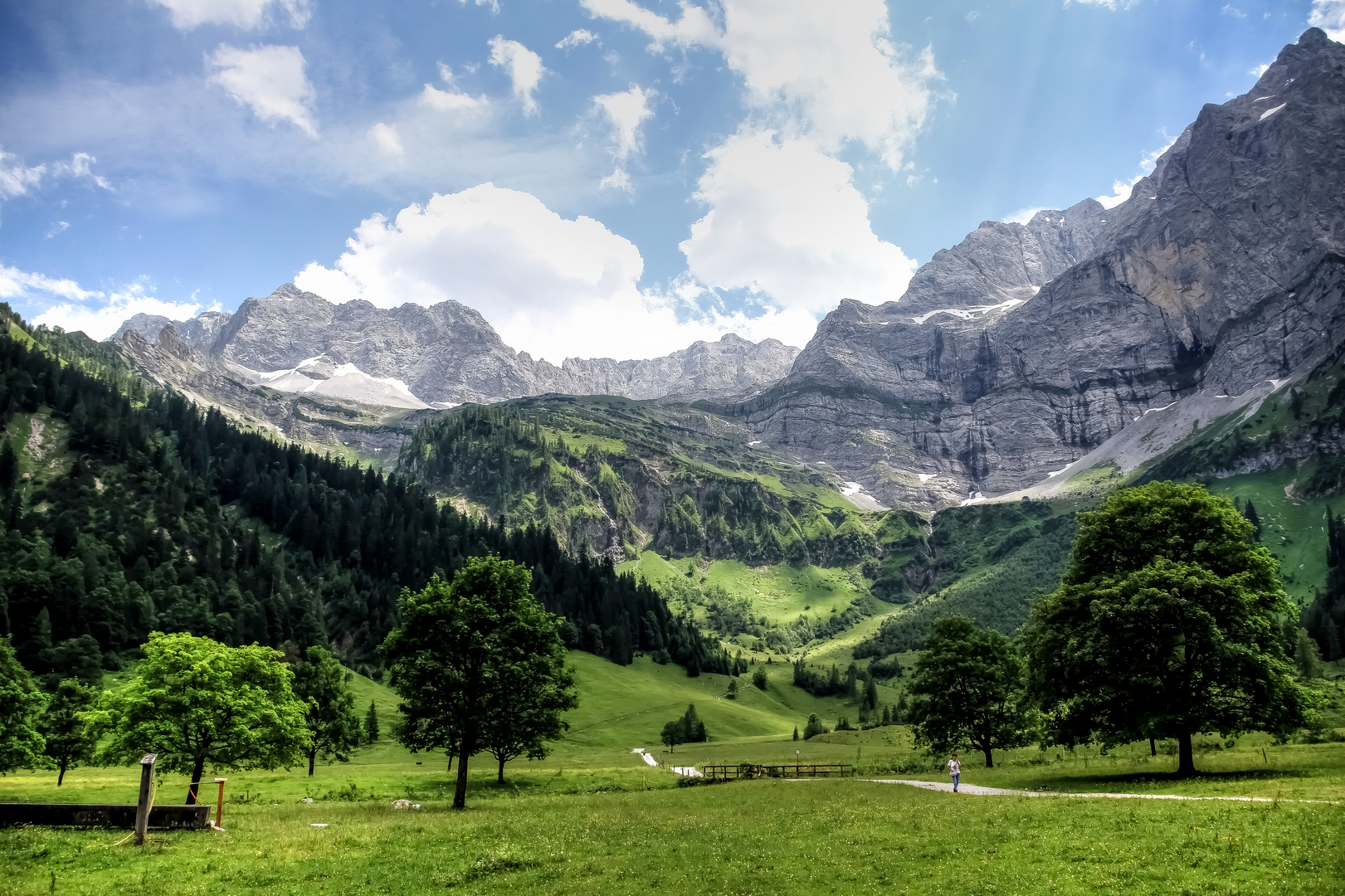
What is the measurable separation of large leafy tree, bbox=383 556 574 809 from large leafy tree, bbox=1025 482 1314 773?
34.8 meters

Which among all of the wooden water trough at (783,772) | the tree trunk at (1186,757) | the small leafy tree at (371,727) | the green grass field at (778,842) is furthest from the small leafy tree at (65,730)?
the tree trunk at (1186,757)

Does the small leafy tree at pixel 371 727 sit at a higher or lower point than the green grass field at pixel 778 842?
lower

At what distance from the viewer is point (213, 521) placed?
643ft

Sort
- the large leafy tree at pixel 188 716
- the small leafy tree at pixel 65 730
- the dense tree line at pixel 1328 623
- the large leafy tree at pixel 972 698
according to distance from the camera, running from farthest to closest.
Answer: the dense tree line at pixel 1328 623, the small leafy tree at pixel 65 730, the large leafy tree at pixel 972 698, the large leafy tree at pixel 188 716

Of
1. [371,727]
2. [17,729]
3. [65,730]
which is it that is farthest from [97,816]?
[371,727]

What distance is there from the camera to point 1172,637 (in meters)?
42.3

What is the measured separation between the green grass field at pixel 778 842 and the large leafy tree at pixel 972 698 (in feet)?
36.3

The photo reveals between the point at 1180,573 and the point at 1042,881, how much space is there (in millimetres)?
27923

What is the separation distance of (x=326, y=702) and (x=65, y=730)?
23.9 meters

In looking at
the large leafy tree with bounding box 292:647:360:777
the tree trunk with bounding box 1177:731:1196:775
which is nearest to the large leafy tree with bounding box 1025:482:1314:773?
the tree trunk with bounding box 1177:731:1196:775

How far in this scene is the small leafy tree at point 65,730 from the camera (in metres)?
70.4

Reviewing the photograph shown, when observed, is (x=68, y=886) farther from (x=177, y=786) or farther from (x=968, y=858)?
(x=177, y=786)

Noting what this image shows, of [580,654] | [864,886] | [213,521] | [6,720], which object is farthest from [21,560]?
[864,886]

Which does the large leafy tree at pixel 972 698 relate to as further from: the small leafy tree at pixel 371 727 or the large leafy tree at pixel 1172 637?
the small leafy tree at pixel 371 727
